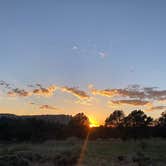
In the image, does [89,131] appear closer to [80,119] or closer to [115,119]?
[115,119]

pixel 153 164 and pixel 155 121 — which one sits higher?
pixel 155 121

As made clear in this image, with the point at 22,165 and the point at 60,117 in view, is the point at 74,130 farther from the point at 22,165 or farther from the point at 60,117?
the point at 60,117

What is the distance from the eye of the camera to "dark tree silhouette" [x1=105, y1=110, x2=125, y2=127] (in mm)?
113775

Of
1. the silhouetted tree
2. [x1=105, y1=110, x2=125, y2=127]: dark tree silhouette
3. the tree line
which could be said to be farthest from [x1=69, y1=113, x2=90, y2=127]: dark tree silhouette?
the tree line

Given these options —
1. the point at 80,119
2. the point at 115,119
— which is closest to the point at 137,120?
the point at 115,119

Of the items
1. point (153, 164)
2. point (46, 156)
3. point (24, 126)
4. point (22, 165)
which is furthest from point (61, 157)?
point (24, 126)

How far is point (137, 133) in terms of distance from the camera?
3713 inches

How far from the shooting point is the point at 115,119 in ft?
376

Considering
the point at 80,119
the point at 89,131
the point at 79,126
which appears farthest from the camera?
the point at 80,119

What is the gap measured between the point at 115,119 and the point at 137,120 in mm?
13150

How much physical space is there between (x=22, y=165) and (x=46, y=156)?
4.17 meters

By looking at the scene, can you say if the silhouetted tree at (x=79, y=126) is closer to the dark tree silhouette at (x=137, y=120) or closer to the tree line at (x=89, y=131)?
the tree line at (x=89, y=131)

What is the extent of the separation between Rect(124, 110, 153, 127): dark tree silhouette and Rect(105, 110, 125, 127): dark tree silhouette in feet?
21.6

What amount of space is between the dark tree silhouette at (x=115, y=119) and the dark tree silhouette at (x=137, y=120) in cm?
660
